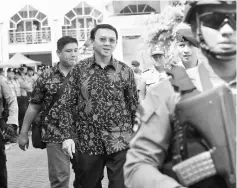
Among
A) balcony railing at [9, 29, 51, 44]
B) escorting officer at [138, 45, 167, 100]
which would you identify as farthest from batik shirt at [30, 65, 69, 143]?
balcony railing at [9, 29, 51, 44]

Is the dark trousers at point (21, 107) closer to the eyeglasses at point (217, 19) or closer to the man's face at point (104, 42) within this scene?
the man's face at point (104, 42)

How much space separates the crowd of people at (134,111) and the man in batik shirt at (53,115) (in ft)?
0.04

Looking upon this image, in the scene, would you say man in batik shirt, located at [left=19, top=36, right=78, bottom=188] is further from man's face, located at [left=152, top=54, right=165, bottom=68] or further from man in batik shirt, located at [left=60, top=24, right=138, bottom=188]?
man's face, located at [left=152, top=54, right=165, bottom=68]

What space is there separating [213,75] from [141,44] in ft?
18.6

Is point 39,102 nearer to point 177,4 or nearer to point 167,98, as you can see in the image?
point 177,4

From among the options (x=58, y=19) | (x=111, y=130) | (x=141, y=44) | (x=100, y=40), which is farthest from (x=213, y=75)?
(x=58, y=19)

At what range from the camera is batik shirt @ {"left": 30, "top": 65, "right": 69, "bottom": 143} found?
665cm

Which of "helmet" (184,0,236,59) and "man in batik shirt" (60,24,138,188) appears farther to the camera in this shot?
"man in batik shirt" (60,24,138,188)

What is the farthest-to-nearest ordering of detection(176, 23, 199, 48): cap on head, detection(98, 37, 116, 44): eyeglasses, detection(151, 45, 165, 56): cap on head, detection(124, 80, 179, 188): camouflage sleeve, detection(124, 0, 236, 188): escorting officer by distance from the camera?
detection(151, 45, 165, 56): cap on head
detection(98, 37, 116, 44): eyeglasses
detection(176, 23, 199, 48): cap on head
detection(124, 80, 179, 188): camouflage sleeve
detection(124, 0, 236, 188): escorting officer

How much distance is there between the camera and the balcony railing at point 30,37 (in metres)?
51.0

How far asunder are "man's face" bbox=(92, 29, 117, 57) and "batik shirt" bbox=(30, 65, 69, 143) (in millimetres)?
809

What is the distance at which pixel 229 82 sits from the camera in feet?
8.04

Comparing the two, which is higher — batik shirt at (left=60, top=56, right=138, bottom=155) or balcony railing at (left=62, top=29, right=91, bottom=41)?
balcony railing at (left=62, top=29, right=91, bottom=41)

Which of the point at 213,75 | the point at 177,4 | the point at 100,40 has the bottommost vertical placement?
the point at 213,75
